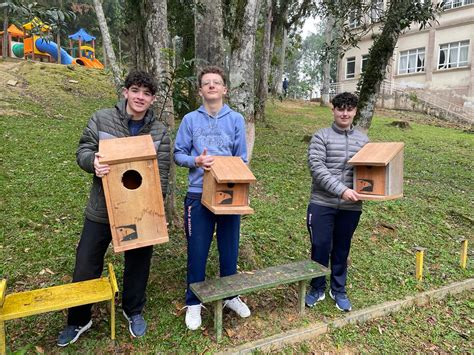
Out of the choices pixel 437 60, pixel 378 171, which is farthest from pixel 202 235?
pixel 437 60

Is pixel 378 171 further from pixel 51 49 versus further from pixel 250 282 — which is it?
pixel 51 49

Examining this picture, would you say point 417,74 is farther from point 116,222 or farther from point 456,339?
point 116,222

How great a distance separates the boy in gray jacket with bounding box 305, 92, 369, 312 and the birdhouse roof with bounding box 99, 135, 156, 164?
1485mm

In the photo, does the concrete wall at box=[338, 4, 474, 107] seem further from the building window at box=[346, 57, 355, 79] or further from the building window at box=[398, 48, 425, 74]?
the building window at box=[346, 57, 355, 79]

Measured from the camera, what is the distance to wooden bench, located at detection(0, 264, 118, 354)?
102 inches

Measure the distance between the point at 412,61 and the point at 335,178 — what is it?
25797mm

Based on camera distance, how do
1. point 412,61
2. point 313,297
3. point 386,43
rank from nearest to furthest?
point 313,297 → point 386,43 → point 412,61

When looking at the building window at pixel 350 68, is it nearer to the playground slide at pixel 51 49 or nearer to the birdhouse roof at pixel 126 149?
the playground slide at pixel 51 49

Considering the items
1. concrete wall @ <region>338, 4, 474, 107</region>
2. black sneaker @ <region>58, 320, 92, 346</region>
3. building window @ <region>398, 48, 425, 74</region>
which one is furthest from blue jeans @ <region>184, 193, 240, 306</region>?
A: building window @ <region>398, 48, 425, 74</region>

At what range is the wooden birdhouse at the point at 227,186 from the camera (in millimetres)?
2764

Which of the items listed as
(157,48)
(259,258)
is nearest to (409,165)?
(259,258)

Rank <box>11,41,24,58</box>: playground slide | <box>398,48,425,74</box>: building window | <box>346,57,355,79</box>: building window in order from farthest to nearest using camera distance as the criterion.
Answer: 1. <box>346,57,355,79</box>: building window
2. <box>398,48,425,74</box>: building window
3. <box>11,41,24,58</box>: playground slide

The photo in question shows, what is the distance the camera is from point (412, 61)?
84.1 feet

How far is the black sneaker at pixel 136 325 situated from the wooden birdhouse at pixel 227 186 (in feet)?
3.61
